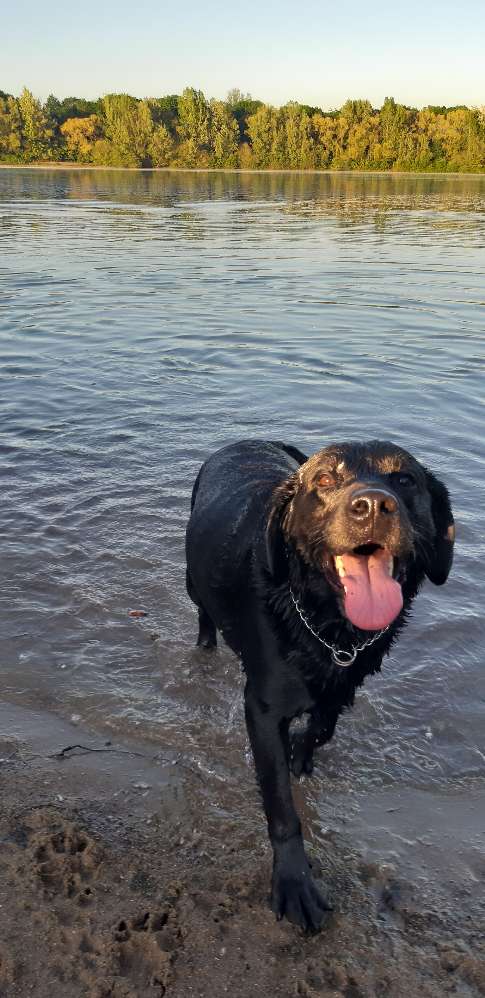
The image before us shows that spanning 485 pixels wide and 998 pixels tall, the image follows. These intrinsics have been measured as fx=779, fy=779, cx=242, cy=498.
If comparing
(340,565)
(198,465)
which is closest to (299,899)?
(340,565)

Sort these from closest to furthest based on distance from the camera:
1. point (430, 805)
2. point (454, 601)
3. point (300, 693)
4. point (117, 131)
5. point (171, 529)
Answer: point (300, 693)
point (430, 805)
point (454, 601)
point (171, 529)
point (117, 131)

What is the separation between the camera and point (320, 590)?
11.2ft

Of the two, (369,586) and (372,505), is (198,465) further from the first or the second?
(372,505)

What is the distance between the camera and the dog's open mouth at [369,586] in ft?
10.2

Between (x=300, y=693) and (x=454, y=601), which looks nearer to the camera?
(x=300, y=693)

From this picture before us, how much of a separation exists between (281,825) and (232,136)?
170482 millimetres

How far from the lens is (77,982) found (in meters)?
2.78

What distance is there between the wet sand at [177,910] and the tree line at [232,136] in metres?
137

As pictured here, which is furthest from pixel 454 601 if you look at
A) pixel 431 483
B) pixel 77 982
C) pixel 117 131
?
pixel 117 131

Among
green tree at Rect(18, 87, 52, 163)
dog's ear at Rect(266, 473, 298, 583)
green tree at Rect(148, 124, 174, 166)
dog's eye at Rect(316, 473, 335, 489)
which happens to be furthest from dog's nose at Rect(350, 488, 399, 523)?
green tree at Rect(18, 87, 52, 163)

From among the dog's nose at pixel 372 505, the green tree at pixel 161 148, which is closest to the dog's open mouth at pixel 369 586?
the dog's nose at pixel 372 505

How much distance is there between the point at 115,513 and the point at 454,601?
3046 millimetres

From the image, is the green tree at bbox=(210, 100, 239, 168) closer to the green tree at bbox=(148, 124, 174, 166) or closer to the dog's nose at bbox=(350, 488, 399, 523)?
the green tree at bbox=(148, 124, 174, 166)

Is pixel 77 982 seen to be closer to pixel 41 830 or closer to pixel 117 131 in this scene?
pixel 41 830
